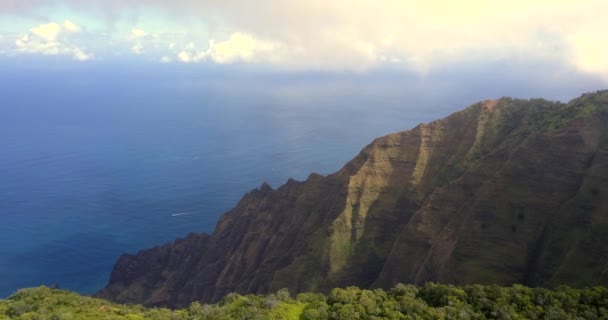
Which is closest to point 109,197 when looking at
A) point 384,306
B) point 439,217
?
point 439,217

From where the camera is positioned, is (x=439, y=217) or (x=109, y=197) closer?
(x=439, y=217)

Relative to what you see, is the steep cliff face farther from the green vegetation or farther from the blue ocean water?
the blue ocean water

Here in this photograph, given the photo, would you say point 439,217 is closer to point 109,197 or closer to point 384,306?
point 384,306

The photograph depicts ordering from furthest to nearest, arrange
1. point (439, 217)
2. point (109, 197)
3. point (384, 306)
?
point (109, 197), point (439, 217), point (384, 306)

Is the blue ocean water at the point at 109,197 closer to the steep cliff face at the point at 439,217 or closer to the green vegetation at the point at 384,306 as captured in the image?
the steep cliff face at the point at 439,217

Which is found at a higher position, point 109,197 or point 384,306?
point 384,306

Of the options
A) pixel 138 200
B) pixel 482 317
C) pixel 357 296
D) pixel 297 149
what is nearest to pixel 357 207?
pixel 357 296

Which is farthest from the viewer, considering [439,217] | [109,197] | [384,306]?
[109,197]

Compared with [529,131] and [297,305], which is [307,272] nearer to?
[297,305]
